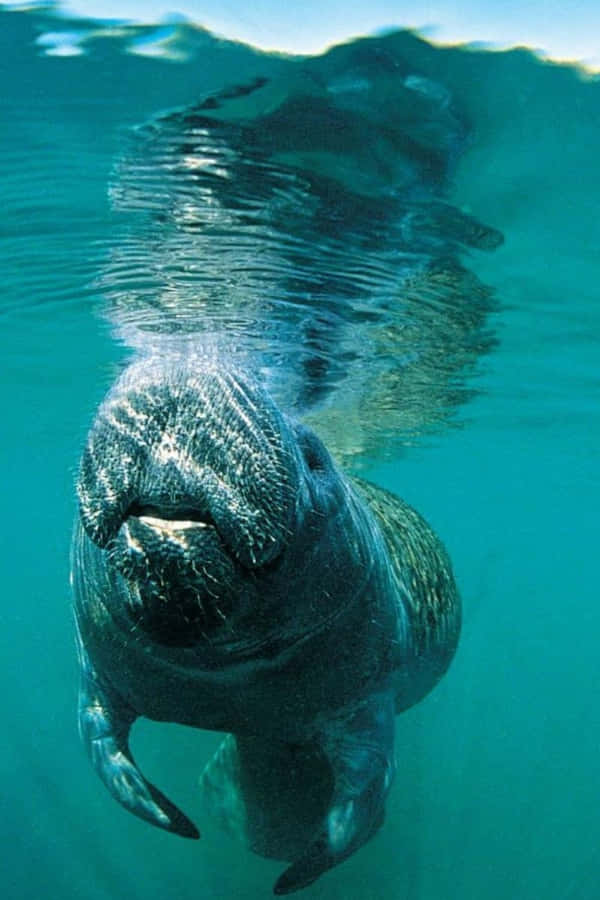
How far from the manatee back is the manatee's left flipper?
1.33 ft

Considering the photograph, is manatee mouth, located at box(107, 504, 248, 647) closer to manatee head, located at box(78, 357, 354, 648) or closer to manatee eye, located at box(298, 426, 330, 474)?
manatee head, located at box(78, 357, 354, 648)

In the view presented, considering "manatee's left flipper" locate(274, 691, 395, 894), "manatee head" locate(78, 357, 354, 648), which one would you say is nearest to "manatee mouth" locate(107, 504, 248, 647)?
"manatee head" locate(78, 357, 354, 648)

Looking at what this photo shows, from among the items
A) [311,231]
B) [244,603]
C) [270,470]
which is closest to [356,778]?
[244,603]

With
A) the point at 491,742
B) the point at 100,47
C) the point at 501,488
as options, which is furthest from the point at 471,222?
the point at 501,488

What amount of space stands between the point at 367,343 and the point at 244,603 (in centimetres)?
891

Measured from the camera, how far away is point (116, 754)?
4.27 meters

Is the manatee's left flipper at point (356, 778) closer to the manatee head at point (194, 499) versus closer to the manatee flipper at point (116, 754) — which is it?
the manatee flipper at point (116, 754)

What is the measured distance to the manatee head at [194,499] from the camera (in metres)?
2.42

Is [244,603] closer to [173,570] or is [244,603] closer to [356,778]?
[173,570]

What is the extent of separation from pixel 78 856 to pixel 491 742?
9.80 metres

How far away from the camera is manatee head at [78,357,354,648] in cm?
242

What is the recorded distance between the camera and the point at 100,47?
516 centimetres

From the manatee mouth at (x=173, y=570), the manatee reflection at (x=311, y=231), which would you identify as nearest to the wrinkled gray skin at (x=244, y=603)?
the manatee mouth at (x=173, y=570)

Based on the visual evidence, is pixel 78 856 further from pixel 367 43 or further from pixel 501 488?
pixel 501 488
